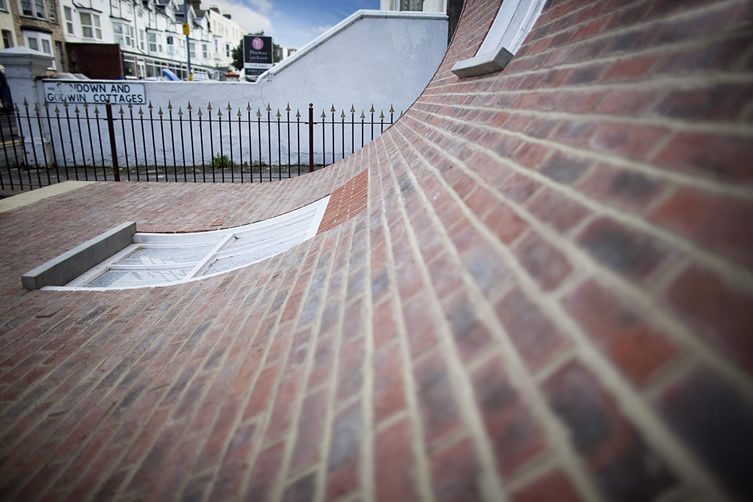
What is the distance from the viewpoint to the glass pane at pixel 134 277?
4.29 meters

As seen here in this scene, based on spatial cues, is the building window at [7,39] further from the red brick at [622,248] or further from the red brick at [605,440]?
the red brick at [605,440]

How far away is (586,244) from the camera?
41.8 inches

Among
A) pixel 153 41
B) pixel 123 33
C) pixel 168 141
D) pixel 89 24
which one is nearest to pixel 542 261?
pixel 168 141

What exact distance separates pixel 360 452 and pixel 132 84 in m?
13.5

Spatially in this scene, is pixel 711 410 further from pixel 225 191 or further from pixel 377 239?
pixel 225 191

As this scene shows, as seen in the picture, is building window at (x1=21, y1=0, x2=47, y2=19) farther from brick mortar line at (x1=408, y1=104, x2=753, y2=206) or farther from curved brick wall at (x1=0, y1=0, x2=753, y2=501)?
brick mortar line at (x1=408, y1=104, x2=753, y2=206)

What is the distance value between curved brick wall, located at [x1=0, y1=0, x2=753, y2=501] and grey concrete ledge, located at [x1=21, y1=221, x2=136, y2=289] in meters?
1.24

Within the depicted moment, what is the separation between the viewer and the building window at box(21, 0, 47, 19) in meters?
29.8

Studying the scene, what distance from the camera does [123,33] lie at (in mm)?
42781

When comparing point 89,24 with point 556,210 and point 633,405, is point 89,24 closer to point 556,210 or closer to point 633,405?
point 556,210

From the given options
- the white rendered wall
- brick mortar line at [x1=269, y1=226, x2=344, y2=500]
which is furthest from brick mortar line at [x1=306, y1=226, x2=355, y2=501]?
the white rendered wall

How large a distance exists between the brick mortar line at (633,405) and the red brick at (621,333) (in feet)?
0.06

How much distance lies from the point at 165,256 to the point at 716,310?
5178 millimetres

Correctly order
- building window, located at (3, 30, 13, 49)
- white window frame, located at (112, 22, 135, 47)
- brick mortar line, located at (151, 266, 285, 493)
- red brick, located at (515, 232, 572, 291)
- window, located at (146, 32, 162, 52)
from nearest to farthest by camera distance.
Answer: red brick, located at (515, 232, 572, 291)
brick mortar line, located at (151, 266, 285, 493)
building window, located at (3, 30, 13, 49)
white window frame, located at (112, 22, 135, 47)
window, located at (146, 32, 162, 52)
